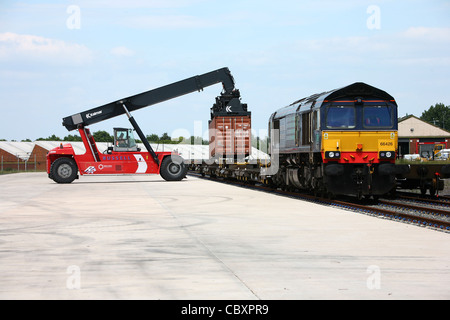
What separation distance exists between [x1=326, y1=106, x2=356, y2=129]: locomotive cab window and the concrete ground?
434cm

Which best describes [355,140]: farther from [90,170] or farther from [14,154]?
[14,154]

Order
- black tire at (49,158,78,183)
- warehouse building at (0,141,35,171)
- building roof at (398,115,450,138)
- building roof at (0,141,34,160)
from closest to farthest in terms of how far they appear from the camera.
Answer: black tire at (49,158,78,183) → warehouse building at (0,141,35,171) → building roof at (398,115,450,138) → building roof at (0,141,34,160)

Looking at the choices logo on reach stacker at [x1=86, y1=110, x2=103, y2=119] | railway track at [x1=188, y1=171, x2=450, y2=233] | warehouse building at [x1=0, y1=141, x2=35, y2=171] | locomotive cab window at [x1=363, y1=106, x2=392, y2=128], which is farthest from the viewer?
warehouse building at [x1=0, y1=141, x2=35, y2=171]

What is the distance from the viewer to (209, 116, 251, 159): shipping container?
34.0m

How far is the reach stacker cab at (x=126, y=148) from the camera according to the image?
35.2 m

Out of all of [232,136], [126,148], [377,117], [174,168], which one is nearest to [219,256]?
[377,117]

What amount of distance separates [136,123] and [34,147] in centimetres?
6705

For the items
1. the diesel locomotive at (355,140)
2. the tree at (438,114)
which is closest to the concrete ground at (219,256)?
the diesel locomotive at (355,140)

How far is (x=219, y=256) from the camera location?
916 cm

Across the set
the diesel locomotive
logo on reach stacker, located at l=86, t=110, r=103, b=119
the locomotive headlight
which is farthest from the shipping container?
the locomotive headlight

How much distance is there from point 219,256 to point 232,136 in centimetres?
2497

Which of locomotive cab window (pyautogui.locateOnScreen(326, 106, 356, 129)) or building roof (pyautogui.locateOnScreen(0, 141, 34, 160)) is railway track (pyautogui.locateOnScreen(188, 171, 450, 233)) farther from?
building roof (pyautogui.locateOnScreen(0, 141, 34, 160))

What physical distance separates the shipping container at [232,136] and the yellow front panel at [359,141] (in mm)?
14577

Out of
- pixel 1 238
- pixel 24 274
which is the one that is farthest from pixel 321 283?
pixel 1 238
